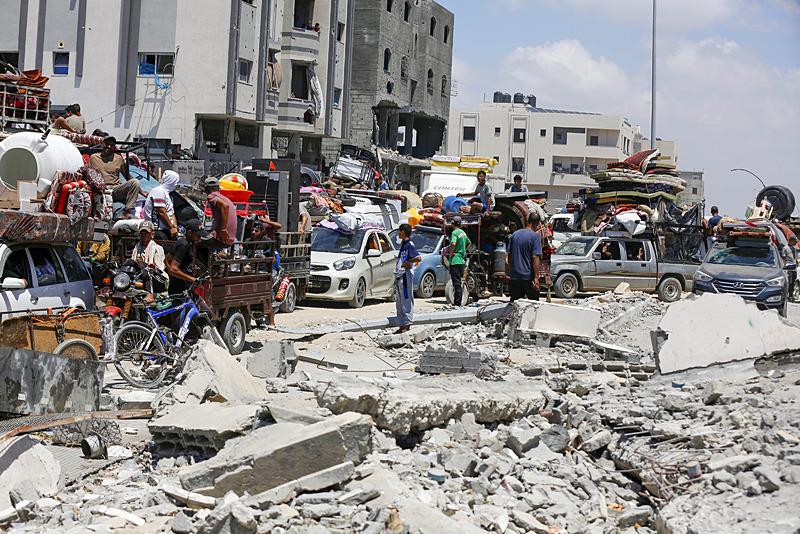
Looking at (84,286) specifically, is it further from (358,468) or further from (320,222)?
(320,222)

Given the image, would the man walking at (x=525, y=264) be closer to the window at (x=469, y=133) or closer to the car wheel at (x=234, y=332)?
the car wheel at (x=234, y=332)

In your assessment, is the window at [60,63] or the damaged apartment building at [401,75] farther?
the damaged apartment building at [401,75]

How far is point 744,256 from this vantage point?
22.9m

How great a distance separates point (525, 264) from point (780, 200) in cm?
2164

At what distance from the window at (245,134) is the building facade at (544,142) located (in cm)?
5256

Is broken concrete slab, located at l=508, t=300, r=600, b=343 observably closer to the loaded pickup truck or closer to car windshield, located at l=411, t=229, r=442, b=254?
car windshield, located at l=411, t=229, r=442, b=254

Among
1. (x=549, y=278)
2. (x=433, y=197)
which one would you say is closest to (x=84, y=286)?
(x=549, y=278)

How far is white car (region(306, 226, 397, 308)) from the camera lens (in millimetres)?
20188

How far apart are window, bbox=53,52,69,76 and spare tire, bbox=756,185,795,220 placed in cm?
2661

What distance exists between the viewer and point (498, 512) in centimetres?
703

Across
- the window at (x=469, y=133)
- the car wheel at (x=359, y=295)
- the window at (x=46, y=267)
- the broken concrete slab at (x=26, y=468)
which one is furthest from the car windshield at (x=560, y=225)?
the window at (x=469, y=133)

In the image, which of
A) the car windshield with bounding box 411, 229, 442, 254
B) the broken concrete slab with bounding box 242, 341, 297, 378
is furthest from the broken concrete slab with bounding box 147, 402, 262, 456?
the car windshield with bounding box 411, 229, 442, 254

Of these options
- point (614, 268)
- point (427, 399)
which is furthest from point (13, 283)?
point (614, 268)

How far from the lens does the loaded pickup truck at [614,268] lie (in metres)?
24.7
